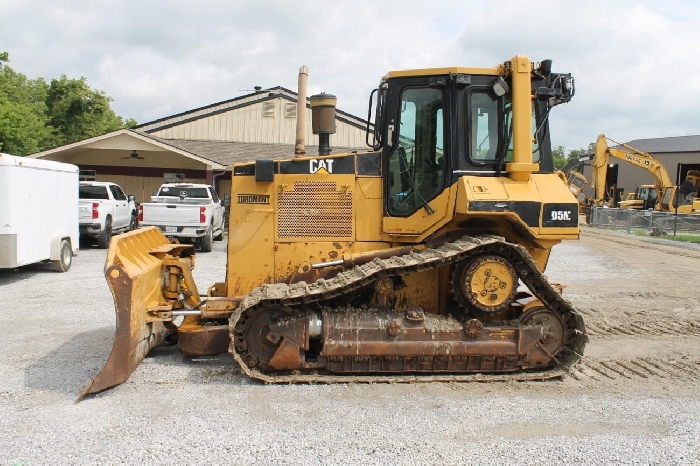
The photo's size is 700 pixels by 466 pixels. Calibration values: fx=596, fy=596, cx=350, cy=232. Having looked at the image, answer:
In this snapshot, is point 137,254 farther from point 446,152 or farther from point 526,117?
point 526,117

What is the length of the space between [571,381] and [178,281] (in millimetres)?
4259

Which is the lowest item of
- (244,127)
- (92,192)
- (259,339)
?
(259,339)

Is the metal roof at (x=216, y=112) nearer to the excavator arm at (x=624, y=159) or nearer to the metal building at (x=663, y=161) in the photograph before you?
the excavator arm at (x=624, y=159)

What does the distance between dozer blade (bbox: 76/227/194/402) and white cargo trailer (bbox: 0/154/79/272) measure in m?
5.69

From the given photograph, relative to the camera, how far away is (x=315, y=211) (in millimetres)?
6277

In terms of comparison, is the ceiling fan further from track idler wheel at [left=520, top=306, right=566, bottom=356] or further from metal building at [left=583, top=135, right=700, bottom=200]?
metal building at [left=583, top=135, right=700, bottom=200]

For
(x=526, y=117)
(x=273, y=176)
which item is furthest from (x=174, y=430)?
(x=526, y=117)

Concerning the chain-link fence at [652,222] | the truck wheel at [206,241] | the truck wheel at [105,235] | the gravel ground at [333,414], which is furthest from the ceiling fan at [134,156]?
the chain-link fence at [652,222]

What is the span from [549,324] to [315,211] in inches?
103

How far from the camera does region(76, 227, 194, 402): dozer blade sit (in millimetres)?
5246

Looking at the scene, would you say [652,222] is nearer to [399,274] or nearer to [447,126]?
[447,126]

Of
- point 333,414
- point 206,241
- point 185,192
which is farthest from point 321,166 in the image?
point 185,192

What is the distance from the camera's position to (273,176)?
6.28 metres

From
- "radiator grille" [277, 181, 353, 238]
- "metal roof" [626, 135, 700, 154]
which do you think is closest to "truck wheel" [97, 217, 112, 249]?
"radiator grille" [277, 181, 353, 238]
